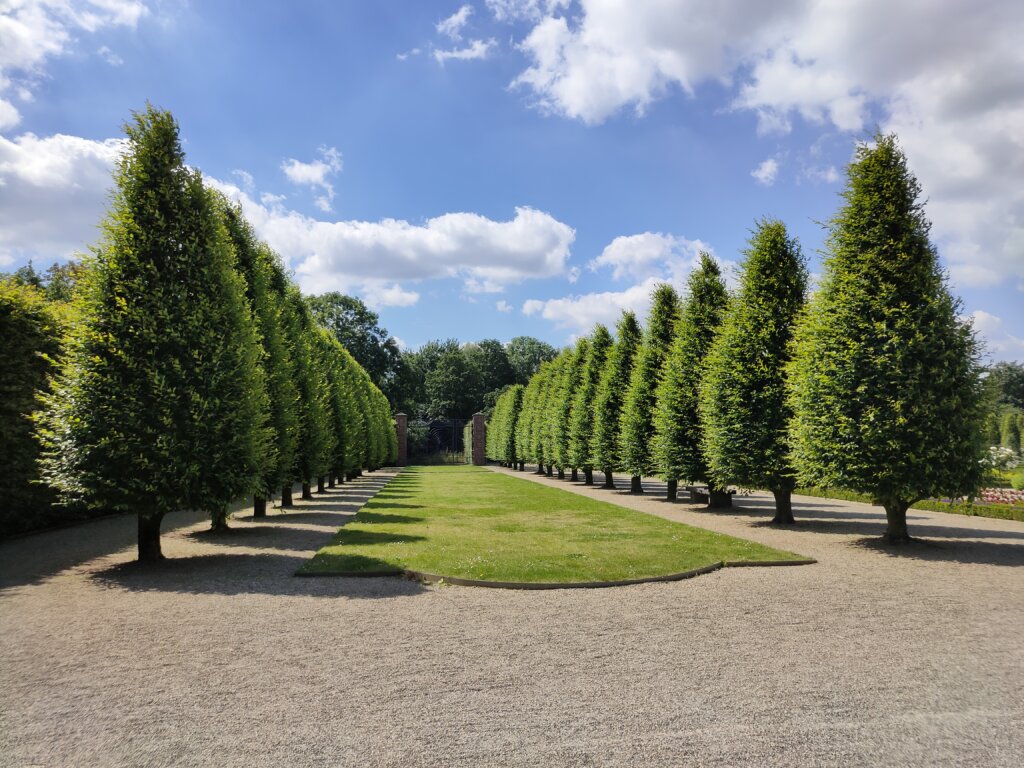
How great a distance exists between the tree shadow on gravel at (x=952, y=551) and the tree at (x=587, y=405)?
64.7 ft

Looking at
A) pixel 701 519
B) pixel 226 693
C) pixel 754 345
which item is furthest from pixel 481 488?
pixel 226 693

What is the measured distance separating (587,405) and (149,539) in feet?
83.0

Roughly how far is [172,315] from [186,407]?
64.4 inches

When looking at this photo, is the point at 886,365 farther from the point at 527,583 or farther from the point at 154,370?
the point at 154,370

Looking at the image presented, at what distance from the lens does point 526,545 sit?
13.1 m

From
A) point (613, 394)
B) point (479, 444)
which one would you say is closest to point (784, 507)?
point (613, 394)

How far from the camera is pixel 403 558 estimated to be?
37.4ft

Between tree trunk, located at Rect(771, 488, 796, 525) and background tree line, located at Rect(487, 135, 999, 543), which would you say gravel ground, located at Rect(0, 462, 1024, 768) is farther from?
tree trunk, located at Rect(771, 488, 796, 525)

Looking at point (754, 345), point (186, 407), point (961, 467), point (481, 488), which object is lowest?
point (481, 488)

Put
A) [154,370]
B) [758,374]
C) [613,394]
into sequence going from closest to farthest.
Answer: [154,370], [758,374], [613,394]

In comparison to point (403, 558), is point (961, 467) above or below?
above

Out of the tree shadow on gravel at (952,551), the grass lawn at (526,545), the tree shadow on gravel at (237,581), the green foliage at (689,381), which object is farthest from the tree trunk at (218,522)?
the tree shadow on gravel at (952,551)

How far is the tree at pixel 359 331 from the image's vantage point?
265 feet

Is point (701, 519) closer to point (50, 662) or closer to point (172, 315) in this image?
point (172, 315)
